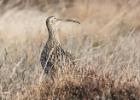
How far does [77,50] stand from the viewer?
14.3 meters

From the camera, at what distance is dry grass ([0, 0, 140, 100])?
36.9 ft

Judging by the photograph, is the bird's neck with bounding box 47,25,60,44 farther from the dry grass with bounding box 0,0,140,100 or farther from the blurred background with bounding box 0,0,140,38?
the blurred background with bounding box 0,0,140,38

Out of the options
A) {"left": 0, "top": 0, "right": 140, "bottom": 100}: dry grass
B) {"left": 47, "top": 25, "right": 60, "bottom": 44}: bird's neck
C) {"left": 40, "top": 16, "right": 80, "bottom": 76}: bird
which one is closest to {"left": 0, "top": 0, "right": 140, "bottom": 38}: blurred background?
Answer: {"left": 0, "top": 0, "right": 140, "bottom": 100}: dry grass

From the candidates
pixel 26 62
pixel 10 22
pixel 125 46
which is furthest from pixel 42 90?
pixel 10 22

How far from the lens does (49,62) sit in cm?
1227

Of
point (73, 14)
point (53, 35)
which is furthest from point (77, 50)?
point (73, 14)

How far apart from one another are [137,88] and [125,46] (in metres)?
3.42

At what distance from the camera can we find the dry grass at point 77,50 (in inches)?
443

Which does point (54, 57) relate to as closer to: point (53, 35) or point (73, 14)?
point (53, 35)

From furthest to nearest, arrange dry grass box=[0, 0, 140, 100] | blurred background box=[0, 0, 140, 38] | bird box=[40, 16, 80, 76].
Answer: blurred background box=[0, 0, 140, 38] → bird box=[40, 16, 80, 76] → dry grass box=[0, 0, 140, 100]

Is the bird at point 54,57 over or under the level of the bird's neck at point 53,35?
under

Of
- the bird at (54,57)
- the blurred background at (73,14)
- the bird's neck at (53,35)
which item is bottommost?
the bird at (54,57)

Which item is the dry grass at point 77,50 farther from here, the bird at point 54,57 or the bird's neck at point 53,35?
the bird's neck at point 53,35

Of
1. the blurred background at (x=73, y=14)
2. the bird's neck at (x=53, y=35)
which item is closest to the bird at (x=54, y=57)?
the bird's neck at (x=53, y=35)
